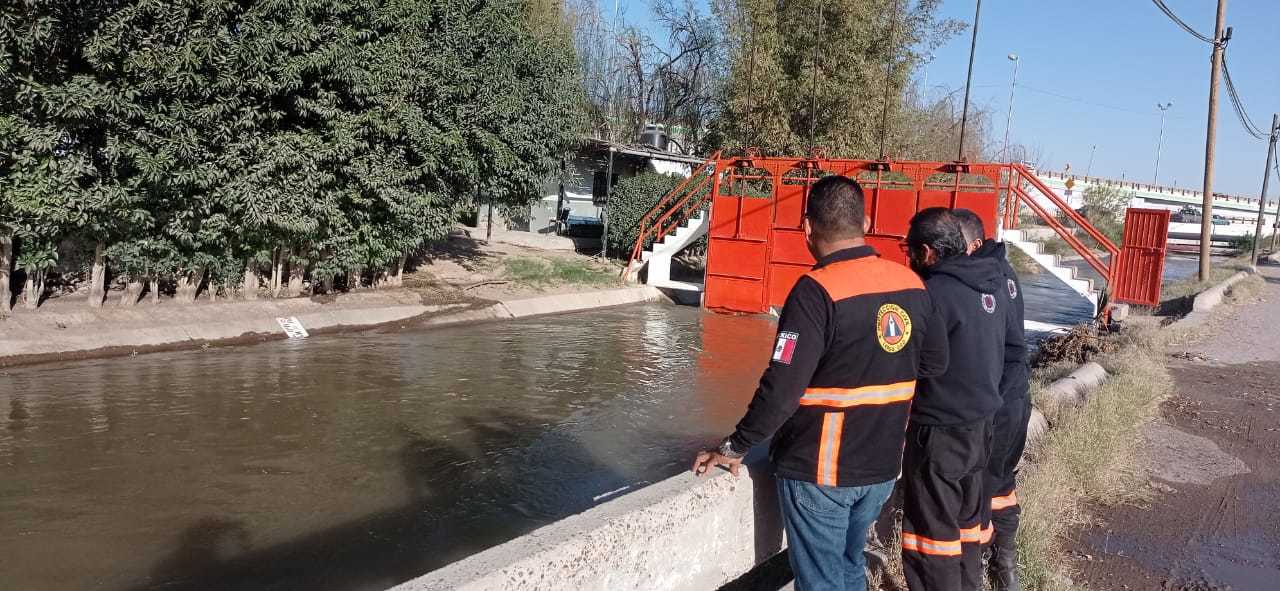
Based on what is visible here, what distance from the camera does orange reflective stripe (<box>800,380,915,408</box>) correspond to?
2.91 meters

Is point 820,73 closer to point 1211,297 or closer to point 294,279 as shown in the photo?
point 1211,297

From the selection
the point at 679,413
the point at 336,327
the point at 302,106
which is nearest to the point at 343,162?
the point at 302,106

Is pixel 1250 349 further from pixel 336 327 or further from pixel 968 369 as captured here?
pixel 336 327

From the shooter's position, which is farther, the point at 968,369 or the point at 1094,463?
the point at 1094,463

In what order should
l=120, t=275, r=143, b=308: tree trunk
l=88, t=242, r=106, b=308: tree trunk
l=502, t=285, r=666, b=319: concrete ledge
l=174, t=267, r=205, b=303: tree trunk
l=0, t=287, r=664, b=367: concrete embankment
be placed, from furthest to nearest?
l=502, t=285, r=666, b=319: concrete ledge
l=174, t=267, r=205, b=303: tree trunk
l=120, t=275, r=143, b=308: tree trunk
l=88, t=242, r=106, b=308: tree trunk
l=0, t=287, r=664, b=367: concrete embankment

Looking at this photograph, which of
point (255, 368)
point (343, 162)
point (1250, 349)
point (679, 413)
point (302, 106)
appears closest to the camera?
point (679, 413)

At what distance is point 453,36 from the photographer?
43.4 feet

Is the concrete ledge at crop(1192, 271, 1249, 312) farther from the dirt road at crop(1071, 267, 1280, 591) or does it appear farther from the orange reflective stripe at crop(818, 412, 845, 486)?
the orange reflective stripe at crop(818, 412, 845, 486)

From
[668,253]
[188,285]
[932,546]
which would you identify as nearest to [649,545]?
[932,546]

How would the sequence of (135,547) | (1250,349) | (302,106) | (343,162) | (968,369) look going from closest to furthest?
(968,369) < (135,547) < (302,106) < (343,162) < (1250,349)

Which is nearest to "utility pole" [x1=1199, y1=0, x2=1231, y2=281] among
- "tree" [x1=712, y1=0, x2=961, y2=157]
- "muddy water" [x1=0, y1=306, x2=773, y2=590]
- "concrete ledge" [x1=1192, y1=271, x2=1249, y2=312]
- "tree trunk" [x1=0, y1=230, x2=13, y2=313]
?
"concrete ledge" [x1=1192, y1=271, x2=1249, y2=312]

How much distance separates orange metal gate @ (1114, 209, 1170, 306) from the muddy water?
25.9 feet

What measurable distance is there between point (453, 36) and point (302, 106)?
309 cm

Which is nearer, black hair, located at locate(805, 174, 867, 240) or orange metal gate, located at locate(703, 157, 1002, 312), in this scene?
black hair, located at locate(805, 174, 867, 240)
